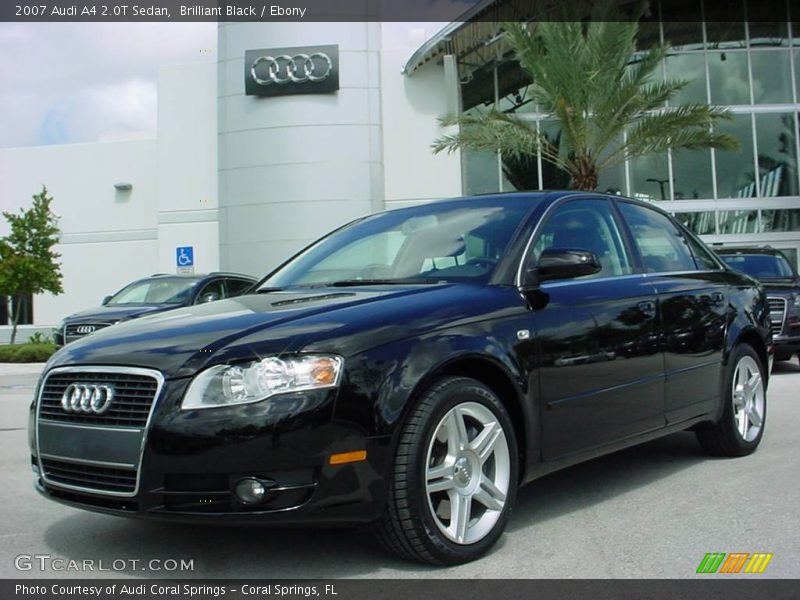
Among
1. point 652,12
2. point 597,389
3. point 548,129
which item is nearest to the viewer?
point 597,389

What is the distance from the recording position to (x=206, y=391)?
3.17 meters

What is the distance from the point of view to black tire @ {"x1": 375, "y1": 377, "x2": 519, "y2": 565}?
3.30 metres

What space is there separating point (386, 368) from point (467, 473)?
25.5 inches

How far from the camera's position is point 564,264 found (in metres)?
4.07

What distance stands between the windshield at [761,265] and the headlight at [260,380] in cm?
1053

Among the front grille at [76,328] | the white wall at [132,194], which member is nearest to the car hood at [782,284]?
the front grille at [76,328]

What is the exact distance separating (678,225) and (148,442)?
398 centimetres

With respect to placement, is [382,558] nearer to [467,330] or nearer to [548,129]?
[467,330]

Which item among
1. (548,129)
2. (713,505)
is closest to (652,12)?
(548,129)

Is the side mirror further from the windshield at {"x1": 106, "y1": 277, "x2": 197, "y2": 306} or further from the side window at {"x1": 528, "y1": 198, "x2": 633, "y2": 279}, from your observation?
the windshield at {"x1": 106, "y1": 277, "x2": 197, "y2": 306}

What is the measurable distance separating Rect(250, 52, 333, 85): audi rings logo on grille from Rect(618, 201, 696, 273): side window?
20.6 metres

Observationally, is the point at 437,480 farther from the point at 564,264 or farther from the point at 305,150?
the point at 305,150

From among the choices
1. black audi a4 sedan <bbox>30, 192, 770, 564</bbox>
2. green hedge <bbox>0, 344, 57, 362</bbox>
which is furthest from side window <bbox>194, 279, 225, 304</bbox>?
black audi a4 sedan <bbox>30, 192, 770, 564</bbox>

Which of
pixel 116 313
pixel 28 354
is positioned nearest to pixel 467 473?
pixel 116 313
